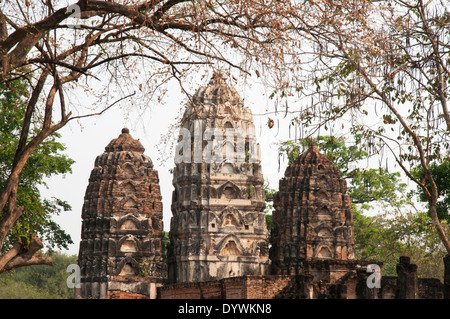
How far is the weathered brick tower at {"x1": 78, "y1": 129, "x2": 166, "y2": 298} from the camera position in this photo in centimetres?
3200

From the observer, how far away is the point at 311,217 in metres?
34.0

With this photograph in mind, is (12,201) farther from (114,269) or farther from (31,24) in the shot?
(114,269)

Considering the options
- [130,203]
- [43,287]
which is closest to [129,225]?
[130,203]

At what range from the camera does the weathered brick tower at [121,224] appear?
105ft

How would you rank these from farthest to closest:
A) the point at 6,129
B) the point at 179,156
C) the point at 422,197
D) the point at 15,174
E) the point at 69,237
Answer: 1. the point at 179,156
2. the point at 69,237
3. the point at 422,197
4. the point at 6,129
5. the point at 15,174

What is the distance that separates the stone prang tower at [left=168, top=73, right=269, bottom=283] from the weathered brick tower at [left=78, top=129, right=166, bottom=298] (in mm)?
1087

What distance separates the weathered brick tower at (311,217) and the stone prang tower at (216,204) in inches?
41.0

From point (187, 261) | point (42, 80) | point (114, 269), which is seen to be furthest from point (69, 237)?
point (42, 80)

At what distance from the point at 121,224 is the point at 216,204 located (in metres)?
3.99

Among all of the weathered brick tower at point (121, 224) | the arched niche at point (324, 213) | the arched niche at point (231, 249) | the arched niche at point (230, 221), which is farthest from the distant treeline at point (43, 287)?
the arched niche at point (324, 213)

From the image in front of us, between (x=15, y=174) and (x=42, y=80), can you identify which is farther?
(x=42, y=80)

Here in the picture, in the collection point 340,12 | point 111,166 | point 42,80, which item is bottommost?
point 42,80
